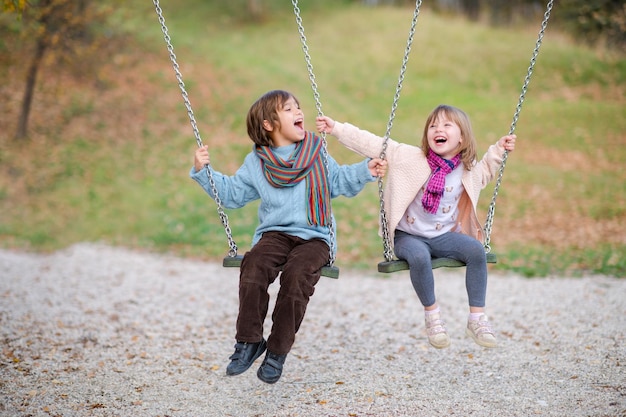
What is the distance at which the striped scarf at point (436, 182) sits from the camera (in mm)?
4523

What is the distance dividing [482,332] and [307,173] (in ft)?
4.92

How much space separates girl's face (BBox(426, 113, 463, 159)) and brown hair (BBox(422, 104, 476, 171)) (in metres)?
0.02

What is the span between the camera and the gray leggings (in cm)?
436

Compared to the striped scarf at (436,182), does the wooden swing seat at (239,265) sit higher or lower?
lower

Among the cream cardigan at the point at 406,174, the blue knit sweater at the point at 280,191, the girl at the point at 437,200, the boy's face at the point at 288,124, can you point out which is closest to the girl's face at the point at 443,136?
the girl at the point at 437,200

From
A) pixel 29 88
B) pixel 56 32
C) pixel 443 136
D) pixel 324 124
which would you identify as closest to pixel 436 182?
pixel 443 136

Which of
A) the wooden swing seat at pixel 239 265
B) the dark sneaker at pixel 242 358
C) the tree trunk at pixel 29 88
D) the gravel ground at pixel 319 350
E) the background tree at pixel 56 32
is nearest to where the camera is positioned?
the dark sneaker at pixel 242 358

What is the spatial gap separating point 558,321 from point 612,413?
8.80ft

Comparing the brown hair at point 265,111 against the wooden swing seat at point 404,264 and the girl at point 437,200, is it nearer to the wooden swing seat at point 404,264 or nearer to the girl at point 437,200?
the girl at point 437,200

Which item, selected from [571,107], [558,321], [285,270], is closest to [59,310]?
[285,270]

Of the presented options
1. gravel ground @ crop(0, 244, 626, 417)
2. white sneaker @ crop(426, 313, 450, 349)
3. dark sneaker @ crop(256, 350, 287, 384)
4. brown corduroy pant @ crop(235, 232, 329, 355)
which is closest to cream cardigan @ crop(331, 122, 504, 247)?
white sneaker @ crop(426, 313, 450, 349)

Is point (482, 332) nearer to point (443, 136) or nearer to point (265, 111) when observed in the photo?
point (443, 136)

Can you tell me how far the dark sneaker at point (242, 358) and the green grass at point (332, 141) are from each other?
5.93m

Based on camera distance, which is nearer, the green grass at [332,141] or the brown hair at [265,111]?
the brown hair at [265,111]
